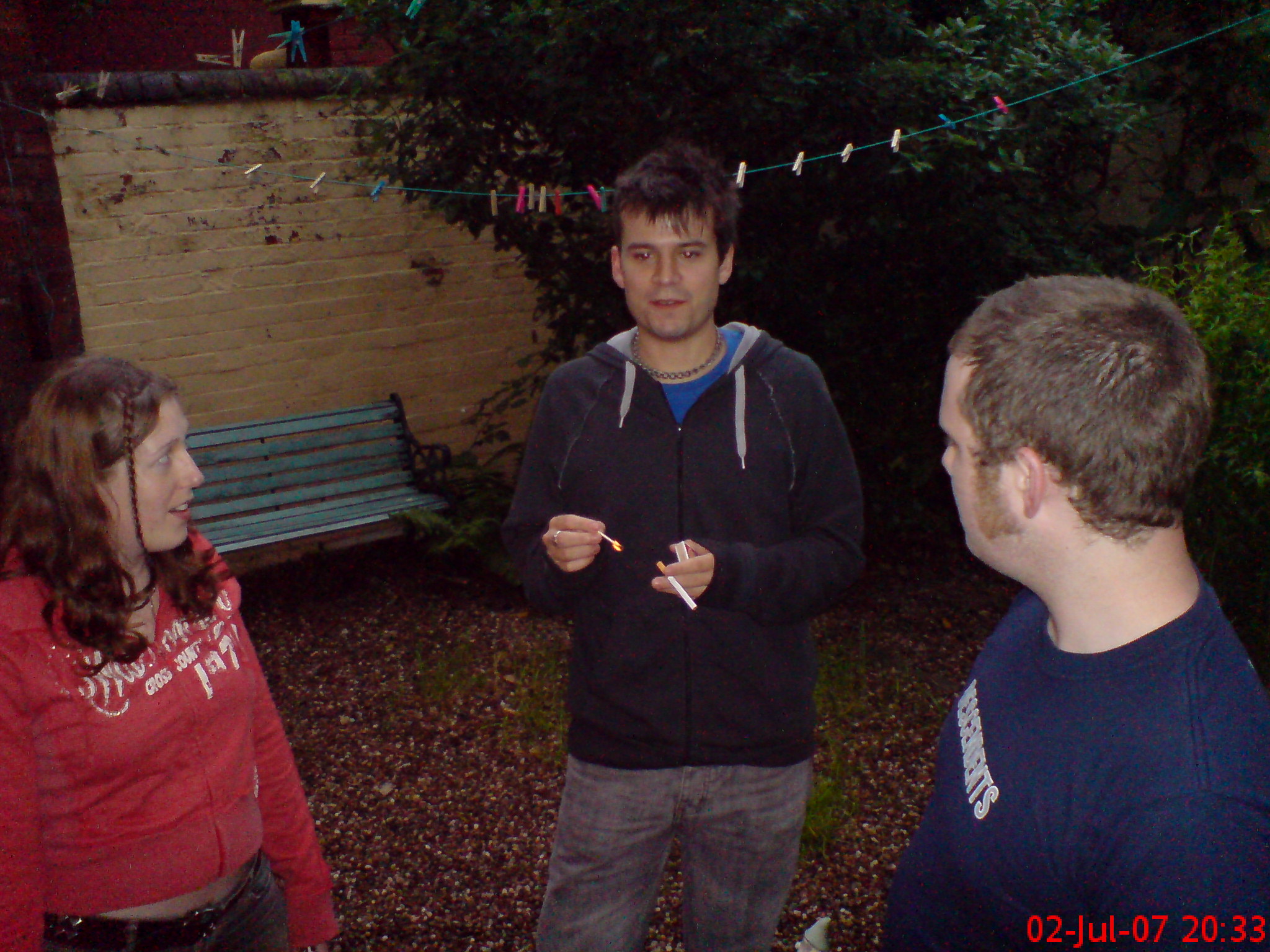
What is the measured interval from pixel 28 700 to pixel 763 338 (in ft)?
5.18

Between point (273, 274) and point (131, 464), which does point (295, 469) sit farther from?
point (131, 464)

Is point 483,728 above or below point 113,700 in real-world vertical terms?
below

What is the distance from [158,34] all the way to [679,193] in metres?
6.58

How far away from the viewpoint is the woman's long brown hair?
1620 mm

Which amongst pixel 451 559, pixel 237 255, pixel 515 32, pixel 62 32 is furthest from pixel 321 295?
pixel 62 32

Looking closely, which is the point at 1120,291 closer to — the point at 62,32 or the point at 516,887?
the point at 516,887

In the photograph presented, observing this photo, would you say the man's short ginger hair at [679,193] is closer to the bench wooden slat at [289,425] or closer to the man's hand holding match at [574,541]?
the man's hand holding match at [574,541]

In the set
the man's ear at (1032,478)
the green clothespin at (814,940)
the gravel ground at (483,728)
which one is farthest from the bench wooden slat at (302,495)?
the man's ear at (1032,478)

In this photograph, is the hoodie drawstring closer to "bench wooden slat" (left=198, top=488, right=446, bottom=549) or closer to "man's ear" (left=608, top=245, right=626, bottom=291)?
"man's ear" (left=608, top=245, right=626, bottom=291)

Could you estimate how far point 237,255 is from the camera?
5.15m

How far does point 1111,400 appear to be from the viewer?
111cm

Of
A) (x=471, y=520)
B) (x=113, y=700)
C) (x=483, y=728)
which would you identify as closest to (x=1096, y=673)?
(x=113, y=700)

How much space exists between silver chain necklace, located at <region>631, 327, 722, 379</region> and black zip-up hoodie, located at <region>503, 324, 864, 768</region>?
0.05 metres

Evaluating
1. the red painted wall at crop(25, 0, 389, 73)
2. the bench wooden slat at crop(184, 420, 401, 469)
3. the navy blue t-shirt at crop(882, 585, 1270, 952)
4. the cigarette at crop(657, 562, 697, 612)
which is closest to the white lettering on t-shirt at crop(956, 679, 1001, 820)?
the navy blue t-shirt at crop(882, 585, 1270, 952)
